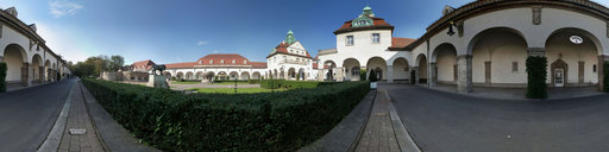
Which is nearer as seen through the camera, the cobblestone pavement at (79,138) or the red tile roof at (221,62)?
the cobblestone pavement at (79,138)

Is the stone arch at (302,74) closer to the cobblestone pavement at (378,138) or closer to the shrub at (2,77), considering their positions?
the shrub at (2,77)

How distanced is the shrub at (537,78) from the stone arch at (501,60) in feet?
15.9

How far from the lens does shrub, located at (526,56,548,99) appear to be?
10188 mm

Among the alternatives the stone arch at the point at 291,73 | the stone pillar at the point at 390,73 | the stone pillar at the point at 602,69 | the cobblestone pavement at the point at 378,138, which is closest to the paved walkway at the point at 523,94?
the stone pillar at the point at 602,69

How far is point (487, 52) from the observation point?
1669cm

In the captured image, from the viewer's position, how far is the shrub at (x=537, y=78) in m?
10.2

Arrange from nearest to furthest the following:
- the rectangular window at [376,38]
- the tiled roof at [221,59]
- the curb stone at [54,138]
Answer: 1. the curb stone at [54,138]
2. the rectangular window at [376,38]
3. the tiled roof at [221,59]

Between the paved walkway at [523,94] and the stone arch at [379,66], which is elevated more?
the stone arch at [379,66]

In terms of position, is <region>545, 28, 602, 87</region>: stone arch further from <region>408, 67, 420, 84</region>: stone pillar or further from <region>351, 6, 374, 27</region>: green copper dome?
Answer: <region>351, 6, 374, 27</region>: green copper dome

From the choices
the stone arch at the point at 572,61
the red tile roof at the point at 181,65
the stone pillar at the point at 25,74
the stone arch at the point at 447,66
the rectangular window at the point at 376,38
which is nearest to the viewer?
the stone arch at the point at 572,61

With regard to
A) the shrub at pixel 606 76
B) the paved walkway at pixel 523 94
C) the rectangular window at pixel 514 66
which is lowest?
the paved walkway at pixel 523 94

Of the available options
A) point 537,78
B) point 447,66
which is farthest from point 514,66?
point 537,78

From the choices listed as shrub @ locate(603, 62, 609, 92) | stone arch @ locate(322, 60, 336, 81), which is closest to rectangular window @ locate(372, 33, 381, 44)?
stone arch @ locate(322, 60, 336, 81)

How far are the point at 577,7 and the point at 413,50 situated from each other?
1248 cm
